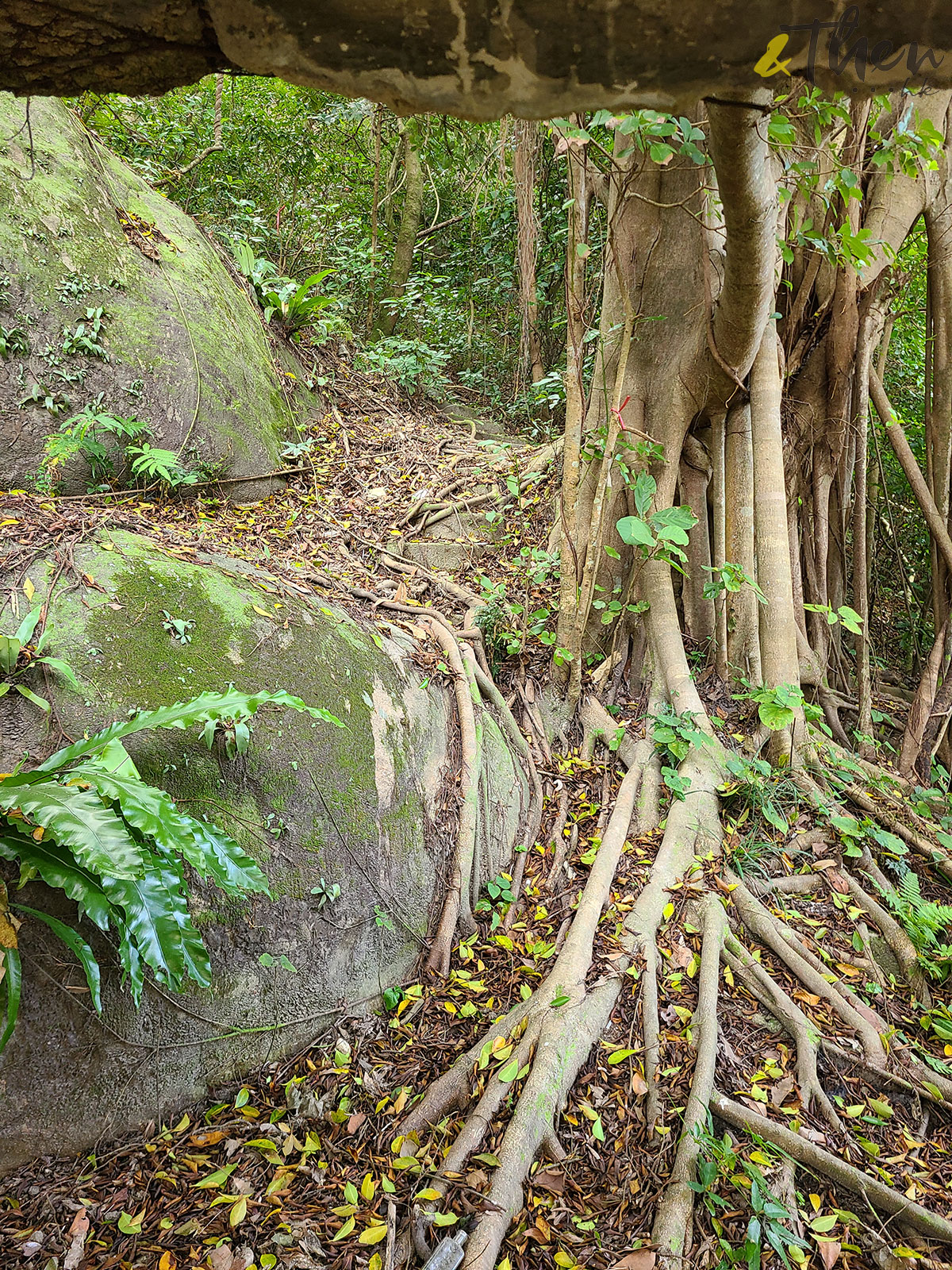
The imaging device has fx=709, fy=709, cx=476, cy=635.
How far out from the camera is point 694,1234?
203 centimetres

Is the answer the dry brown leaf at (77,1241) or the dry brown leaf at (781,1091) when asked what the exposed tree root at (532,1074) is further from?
the dry brown leaf at (77,1241)

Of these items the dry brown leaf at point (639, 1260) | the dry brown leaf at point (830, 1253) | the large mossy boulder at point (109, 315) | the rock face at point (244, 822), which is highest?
the large mossy boulder at point (109, 315)

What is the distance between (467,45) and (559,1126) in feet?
9.06

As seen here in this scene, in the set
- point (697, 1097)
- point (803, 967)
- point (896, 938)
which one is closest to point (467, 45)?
point (697, 1097)

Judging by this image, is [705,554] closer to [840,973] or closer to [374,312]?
[840,973]

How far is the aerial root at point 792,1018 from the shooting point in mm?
2393

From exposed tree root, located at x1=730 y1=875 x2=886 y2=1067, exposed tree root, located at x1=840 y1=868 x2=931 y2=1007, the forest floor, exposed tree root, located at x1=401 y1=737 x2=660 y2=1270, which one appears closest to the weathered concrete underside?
the forest floor

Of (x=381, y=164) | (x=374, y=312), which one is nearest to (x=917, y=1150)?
(x=374, y=312)

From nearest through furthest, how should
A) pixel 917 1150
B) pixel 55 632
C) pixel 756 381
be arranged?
pixel 917 1150 < pixel 55 632 < pixel 756 381

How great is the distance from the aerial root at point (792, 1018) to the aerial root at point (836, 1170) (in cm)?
18

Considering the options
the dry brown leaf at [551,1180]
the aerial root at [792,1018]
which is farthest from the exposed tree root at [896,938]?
the dry brown leaf at [551,1180]

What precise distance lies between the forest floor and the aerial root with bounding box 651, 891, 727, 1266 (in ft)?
0.16

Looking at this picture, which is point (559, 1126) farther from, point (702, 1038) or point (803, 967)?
point (803, 967)

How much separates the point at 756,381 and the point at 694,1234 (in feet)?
12.1
